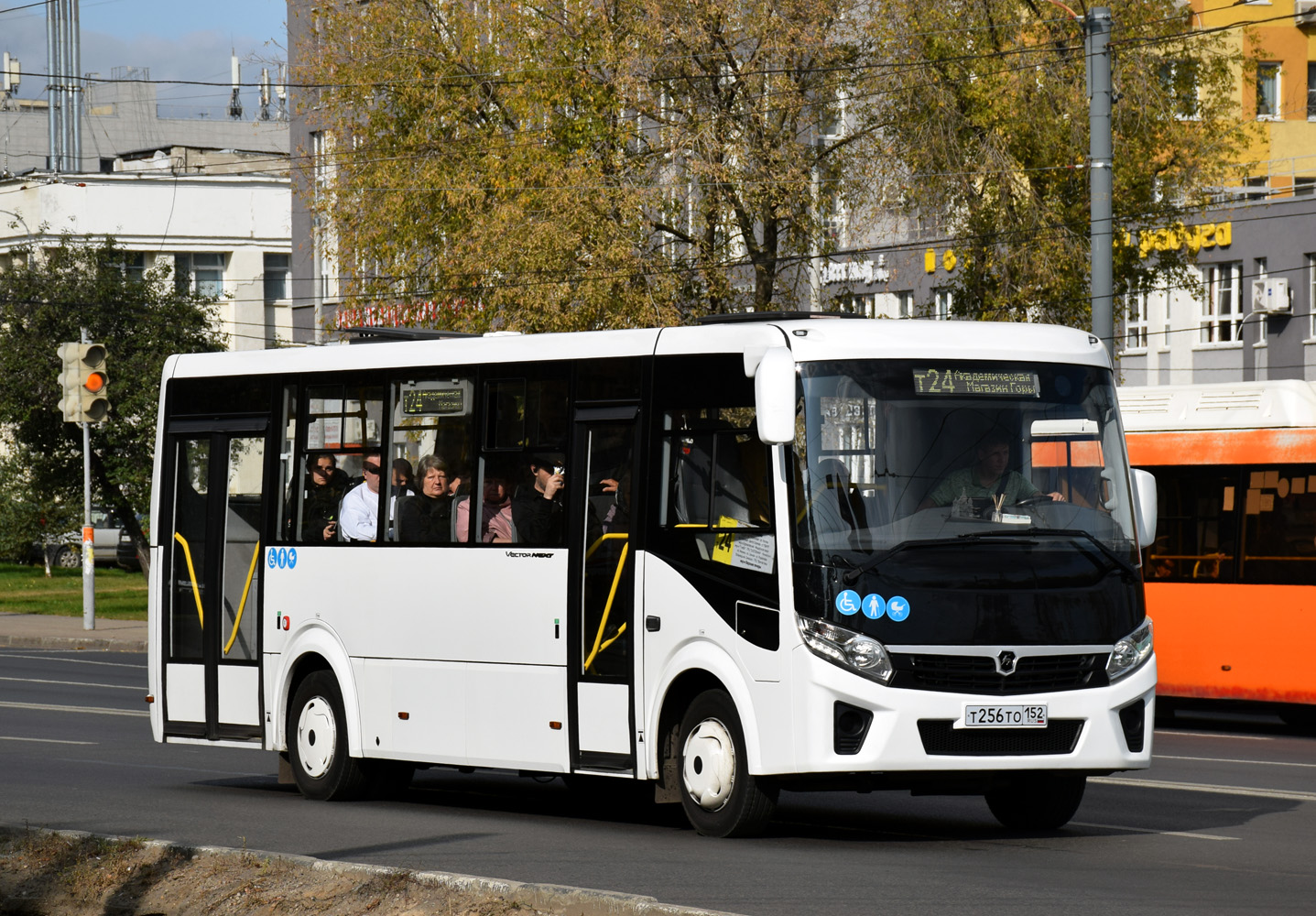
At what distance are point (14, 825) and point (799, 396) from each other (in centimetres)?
439

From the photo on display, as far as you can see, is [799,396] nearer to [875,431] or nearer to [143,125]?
[875,431]

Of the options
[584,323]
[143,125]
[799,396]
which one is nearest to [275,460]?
[799,396]

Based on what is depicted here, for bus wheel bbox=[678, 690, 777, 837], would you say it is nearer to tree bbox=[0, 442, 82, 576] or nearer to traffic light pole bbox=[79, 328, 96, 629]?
traffic light pole bbox=[79, 328, 96, 629]

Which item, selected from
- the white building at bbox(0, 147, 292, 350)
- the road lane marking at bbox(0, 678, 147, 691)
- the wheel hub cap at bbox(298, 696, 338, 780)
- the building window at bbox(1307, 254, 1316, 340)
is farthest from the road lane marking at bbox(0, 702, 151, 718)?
the white building at bbox(0, 147, 292, 350)

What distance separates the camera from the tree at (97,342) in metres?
44.5

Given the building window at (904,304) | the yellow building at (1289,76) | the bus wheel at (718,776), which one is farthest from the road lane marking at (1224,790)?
the yellow building at (1289,76)

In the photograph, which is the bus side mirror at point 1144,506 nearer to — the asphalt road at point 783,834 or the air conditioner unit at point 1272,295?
the asphalt road at point 783,834

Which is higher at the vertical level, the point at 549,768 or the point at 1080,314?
the point at 1080,314

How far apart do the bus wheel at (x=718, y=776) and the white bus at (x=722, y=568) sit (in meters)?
0.02

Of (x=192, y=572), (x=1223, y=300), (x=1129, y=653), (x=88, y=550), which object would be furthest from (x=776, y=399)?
(x=1223, y=300)

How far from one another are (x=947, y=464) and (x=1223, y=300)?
142ft

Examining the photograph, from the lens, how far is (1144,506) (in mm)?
11734

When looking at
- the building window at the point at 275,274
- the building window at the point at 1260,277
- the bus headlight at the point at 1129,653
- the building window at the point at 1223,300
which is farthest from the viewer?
the building window at the point at 275,274

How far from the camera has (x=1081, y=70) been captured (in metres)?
31.1
